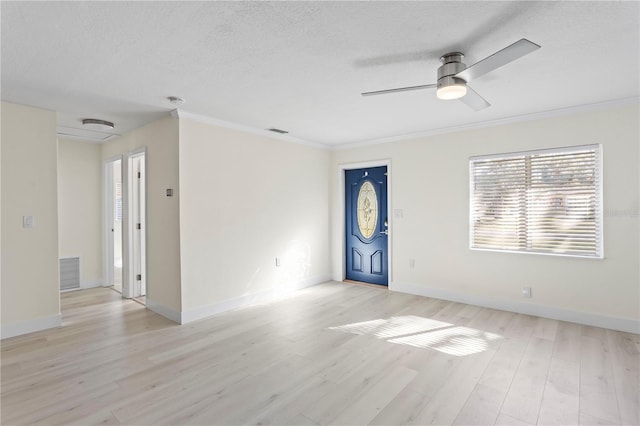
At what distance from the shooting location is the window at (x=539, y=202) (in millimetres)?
3705

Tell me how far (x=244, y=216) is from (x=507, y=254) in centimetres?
347

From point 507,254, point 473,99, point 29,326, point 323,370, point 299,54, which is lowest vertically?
point 323,370

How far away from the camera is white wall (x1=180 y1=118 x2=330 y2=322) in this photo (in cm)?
395

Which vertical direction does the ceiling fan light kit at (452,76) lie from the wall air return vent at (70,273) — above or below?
above

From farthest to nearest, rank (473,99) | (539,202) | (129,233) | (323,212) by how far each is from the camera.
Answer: (323,212), (129,233), (539,202), (473,99)

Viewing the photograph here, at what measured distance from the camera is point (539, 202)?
13.1ft

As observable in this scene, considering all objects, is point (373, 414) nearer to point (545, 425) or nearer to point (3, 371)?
point (545, 425)

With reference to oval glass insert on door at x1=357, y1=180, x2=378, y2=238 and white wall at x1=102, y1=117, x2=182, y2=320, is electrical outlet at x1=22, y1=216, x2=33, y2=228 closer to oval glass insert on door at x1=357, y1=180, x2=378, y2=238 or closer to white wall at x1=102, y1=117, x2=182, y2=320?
white wall at x1=102, y1=117, x2=182, y2=320

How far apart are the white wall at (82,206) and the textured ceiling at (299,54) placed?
1.93 metres

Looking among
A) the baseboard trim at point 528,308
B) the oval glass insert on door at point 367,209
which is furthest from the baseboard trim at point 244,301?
the baseboard trim at point 528,308

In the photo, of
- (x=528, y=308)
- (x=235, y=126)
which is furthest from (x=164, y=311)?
(x=528, y=308)

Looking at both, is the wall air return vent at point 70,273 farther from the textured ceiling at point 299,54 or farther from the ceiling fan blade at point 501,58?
the ceiling fan blade at point 501,58

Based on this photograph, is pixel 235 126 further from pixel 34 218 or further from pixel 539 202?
pixel 539 202

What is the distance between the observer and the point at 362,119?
4.15m
